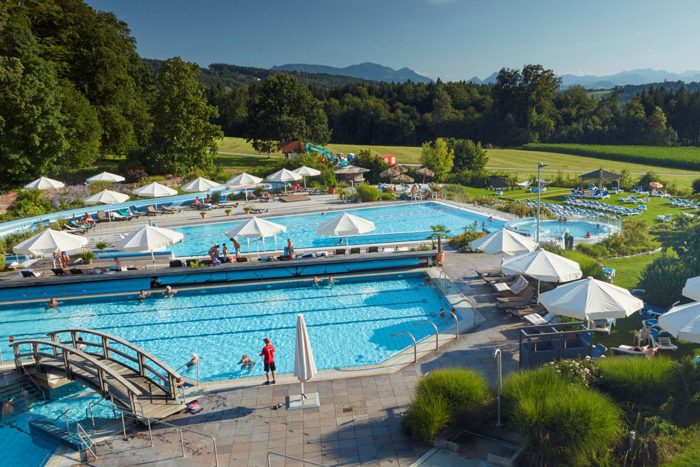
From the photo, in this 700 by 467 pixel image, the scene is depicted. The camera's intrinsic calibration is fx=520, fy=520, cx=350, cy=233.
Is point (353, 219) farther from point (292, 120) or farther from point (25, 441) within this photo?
point (292, 120)

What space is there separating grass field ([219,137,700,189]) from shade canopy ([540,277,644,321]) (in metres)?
35.1

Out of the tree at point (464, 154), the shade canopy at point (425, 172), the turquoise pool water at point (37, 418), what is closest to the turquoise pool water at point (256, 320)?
the turquoise pool water at point (37, 418)

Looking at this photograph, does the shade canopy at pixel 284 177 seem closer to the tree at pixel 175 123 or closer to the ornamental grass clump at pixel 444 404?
the tree at pixel 175 123

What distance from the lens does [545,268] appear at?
12875mm

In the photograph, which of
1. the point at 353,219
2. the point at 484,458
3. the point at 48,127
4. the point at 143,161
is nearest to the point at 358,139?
the point at 143,161

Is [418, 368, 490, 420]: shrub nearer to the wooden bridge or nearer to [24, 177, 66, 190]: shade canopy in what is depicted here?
the wooden bridge

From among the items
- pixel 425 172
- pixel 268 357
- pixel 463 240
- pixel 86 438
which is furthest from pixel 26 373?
pixel 425 172

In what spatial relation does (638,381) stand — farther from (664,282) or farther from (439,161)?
(439,161)

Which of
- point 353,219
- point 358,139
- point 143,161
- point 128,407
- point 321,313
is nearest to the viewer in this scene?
point 128,407

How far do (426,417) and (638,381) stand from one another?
11.8 feet

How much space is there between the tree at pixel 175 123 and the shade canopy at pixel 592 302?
32678mm

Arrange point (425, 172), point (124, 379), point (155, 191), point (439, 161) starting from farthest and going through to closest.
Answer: point (439, 161)
point (425, 172)
point (155, 191)
point (124, 379)

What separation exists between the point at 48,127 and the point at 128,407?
88.2ft

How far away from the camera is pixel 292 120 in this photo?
50.6m
